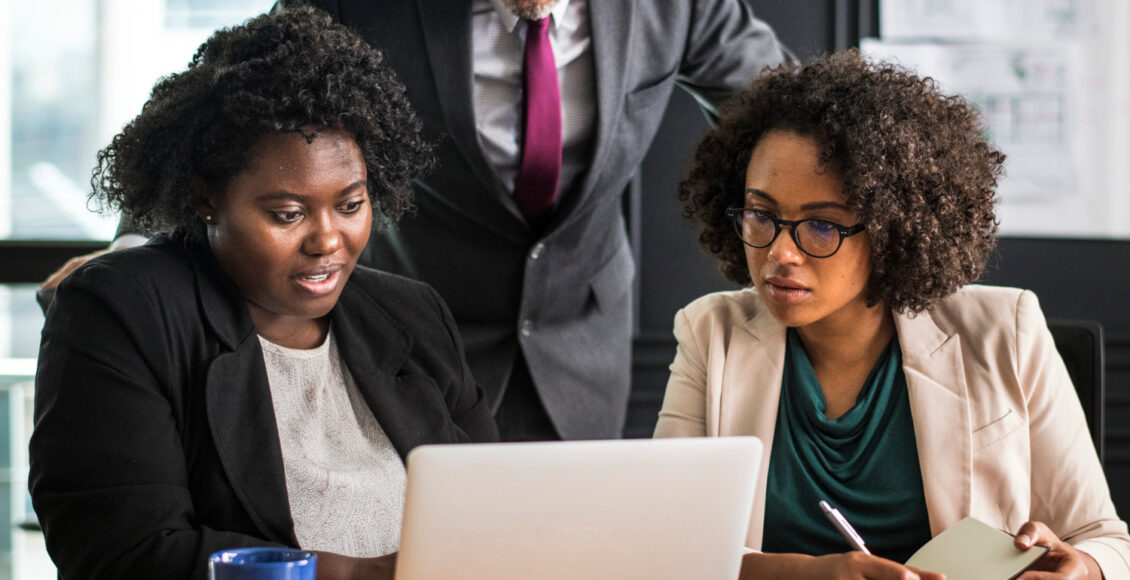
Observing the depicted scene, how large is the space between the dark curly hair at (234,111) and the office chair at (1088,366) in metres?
1.12

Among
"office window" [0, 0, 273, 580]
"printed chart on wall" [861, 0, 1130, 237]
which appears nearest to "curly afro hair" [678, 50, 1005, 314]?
"printed chart on wall" [861, 0, 1130, 237]

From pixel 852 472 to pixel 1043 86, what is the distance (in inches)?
78.2

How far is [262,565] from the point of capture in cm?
95

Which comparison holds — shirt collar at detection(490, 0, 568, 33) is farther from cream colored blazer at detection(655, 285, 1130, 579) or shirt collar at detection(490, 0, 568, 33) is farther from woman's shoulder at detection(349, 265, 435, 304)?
cream colored blazer at detection(655, 285, 1130, 579)

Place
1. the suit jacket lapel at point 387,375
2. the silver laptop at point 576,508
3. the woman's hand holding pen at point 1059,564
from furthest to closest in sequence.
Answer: the suit jacket lapel at point 387,375 → the woman's hand holding pen at point 1059,564 → the silver laptop at point 576,508

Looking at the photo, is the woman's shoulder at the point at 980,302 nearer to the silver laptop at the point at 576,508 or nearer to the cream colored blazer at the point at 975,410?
the cream colored blazer at the point at 975,410

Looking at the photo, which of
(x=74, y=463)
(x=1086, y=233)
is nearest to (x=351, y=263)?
(x=74, y=463)

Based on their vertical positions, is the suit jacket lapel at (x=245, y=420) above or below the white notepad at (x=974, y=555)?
above

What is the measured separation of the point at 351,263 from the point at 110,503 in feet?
1.51

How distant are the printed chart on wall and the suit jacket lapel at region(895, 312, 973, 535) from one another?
162 centimetres

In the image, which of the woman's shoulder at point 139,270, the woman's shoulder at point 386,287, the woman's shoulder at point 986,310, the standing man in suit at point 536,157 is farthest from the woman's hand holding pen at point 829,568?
the standing man in suit at point 536,157

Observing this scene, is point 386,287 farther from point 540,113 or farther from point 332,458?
point 540,113

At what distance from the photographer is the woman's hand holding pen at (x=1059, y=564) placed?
1326 millimetres

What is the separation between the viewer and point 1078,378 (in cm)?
180
